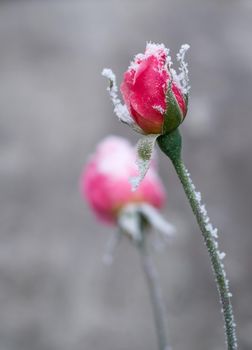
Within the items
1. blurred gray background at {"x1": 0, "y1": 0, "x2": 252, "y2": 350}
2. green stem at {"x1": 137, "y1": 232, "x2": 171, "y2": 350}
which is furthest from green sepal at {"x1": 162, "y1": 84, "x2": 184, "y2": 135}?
blurred gray background at {"x1": 0, "y1": 0, "x2": 252, "y2": 350}

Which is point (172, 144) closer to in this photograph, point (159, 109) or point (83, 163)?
point (159, 109)

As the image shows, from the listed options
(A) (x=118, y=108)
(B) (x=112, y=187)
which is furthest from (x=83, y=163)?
(A) (x=118, y=108)

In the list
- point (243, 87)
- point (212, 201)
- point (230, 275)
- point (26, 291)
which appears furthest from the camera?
point (243, 87)

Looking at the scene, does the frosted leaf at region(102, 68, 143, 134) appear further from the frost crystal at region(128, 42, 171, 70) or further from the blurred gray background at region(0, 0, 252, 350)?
the blurred gray background at region(0, 0, 252, 350)

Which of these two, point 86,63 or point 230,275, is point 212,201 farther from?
point 86,63

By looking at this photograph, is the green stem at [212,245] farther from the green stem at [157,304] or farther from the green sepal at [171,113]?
the green stem at [157,304]

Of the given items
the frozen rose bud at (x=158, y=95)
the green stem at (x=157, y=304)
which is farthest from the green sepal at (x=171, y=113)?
the green stem at (x=157, y=304)

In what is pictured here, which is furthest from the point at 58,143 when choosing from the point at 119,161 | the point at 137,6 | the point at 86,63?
the point at 119,161
